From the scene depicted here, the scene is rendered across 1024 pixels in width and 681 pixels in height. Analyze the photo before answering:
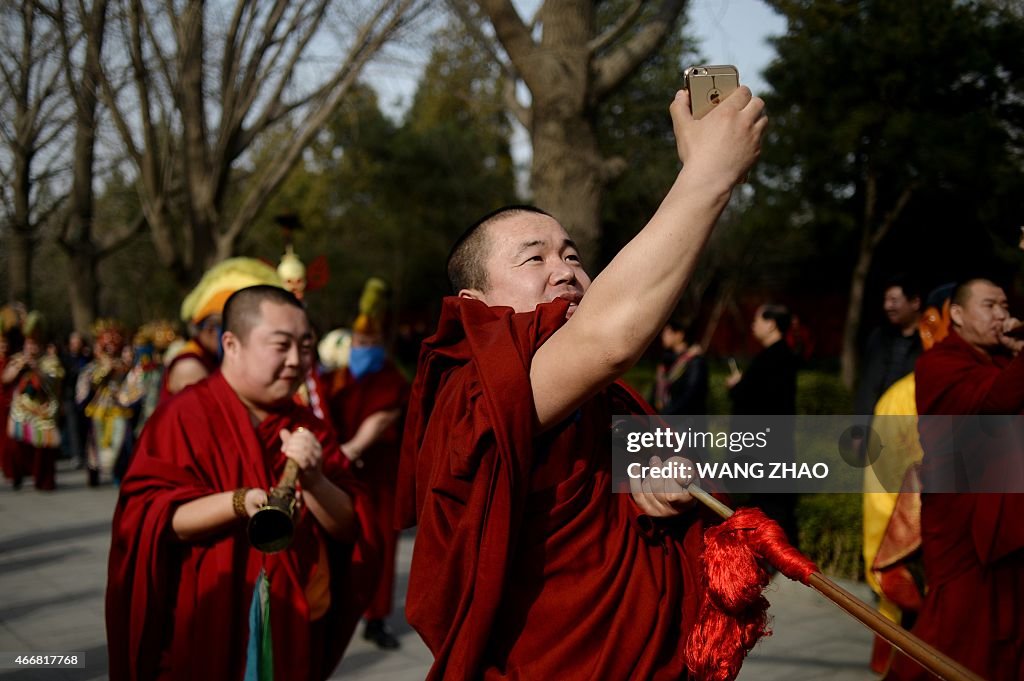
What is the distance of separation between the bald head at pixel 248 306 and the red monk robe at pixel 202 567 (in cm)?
20

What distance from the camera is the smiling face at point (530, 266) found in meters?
1.93

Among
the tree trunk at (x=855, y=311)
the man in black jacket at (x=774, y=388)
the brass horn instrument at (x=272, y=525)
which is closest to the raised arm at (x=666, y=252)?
the brass horn instrument at (x=272, y=525)

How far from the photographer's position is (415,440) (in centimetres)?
200

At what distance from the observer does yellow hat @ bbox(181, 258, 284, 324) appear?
4.67 meters

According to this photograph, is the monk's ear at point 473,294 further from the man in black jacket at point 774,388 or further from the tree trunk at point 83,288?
the tree trunk at point 83,288

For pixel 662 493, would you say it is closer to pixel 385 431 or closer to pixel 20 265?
pixel 385 431

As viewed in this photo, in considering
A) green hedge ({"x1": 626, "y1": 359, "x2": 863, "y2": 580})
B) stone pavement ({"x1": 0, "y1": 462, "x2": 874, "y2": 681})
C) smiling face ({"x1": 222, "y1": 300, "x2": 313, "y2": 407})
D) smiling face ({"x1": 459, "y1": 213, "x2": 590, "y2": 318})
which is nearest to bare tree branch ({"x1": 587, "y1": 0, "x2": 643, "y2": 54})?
green hedge ({"x1": 626, "y1": 359, "x2": 863, "y2": 580})

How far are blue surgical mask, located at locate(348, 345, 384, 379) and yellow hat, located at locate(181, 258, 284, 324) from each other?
990 millimetres

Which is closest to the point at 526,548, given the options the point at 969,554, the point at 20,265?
the point at 969,554

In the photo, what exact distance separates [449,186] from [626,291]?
2607 cm

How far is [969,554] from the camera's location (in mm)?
3832

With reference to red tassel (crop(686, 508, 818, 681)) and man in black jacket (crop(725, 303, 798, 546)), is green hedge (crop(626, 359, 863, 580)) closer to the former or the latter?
man in black jacket (crop(725, 303, 798, 546))

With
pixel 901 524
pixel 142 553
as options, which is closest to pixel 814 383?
pixel 901 524

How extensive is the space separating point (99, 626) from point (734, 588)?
4951mm
